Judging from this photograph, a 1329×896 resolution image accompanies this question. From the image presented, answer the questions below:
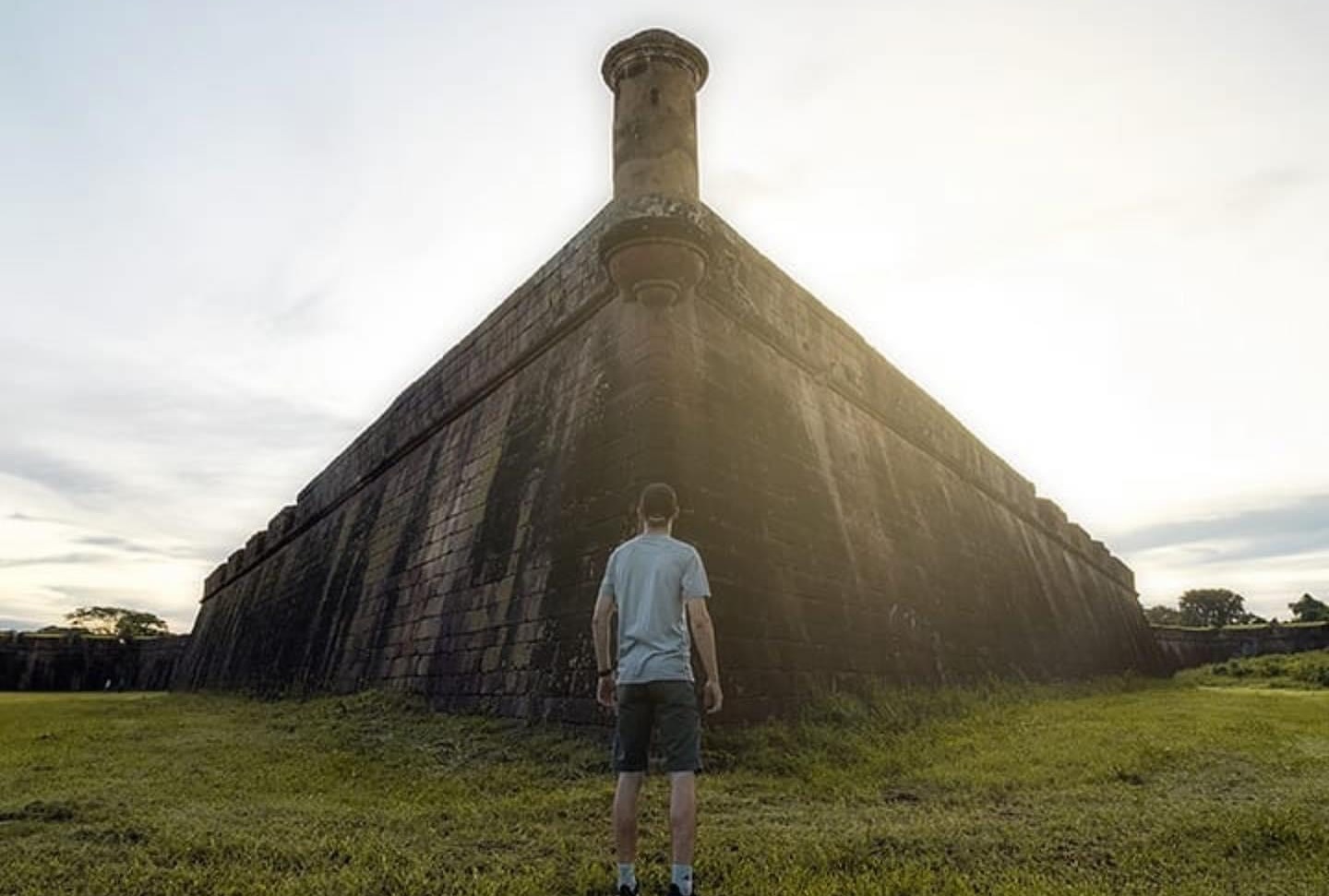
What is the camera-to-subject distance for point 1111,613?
2353 cm

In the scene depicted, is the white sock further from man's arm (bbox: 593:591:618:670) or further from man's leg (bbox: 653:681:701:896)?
man's arm (bbox: 593:591:618:670)

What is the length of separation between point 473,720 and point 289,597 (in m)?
11.5

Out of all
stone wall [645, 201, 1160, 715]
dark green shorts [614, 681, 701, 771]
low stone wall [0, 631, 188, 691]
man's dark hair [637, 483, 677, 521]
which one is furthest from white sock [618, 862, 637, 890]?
low stone wall [0, 631, 188, 691]

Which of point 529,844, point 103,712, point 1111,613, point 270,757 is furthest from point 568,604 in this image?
point 1111,613

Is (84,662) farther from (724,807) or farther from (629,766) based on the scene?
(629,766)

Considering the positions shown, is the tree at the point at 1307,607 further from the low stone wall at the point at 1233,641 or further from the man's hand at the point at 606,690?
the man's hand at the point at 606,690

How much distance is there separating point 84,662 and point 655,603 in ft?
126

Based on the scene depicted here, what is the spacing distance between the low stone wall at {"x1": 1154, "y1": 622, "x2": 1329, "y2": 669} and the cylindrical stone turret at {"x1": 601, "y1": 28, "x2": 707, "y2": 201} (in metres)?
32.8

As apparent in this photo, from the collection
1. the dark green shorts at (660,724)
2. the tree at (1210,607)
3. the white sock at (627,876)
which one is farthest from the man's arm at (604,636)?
the tree at (1210,607)

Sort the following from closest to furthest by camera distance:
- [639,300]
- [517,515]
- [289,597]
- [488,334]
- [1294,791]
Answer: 1. [1294,791]
2. [639,300]
3. [517,515]
4. [488,334]
5. [289,597]

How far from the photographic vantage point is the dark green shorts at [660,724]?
2771 mm

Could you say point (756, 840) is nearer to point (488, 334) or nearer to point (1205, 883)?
point (1205, 883)

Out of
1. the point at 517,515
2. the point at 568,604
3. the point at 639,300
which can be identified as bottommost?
the point at 568,604

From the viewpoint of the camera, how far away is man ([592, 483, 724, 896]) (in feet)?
8.96
